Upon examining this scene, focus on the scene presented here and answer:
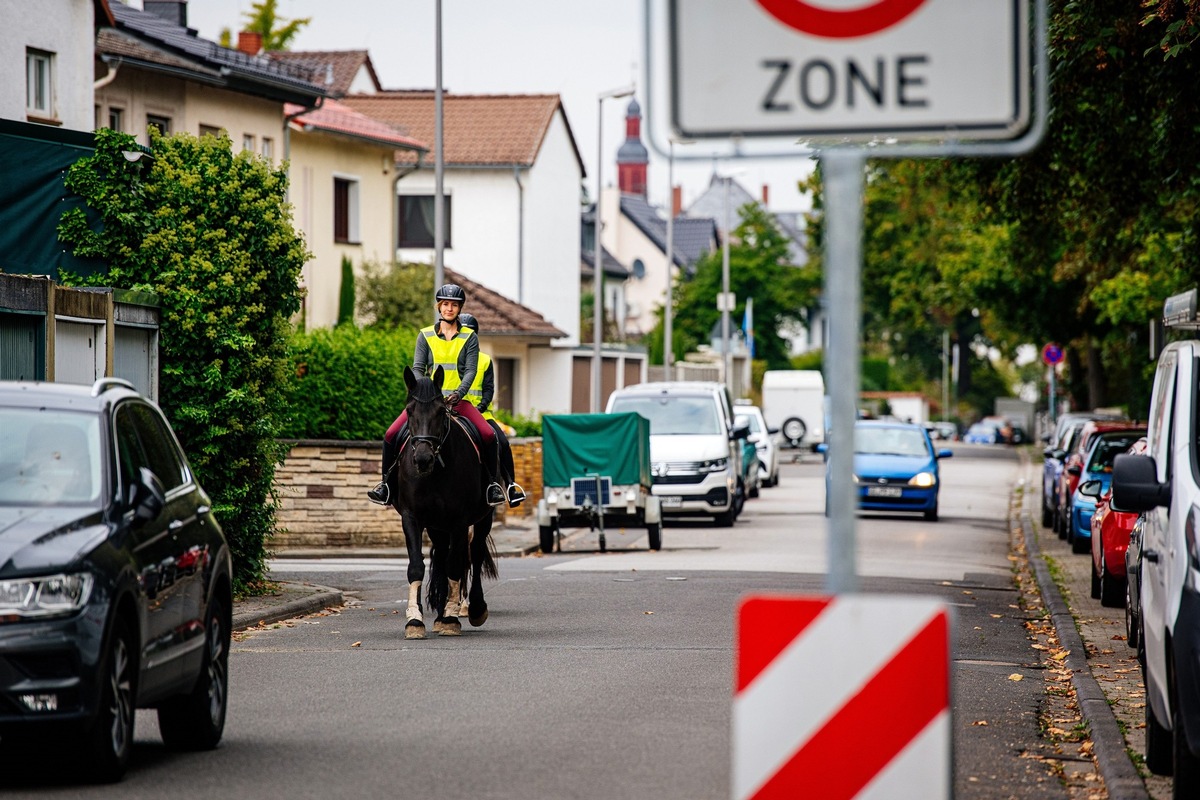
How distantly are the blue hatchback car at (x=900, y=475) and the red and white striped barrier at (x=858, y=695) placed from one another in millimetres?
27777

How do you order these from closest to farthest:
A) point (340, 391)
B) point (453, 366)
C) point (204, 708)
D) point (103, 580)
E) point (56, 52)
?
point (103, 580) < point (204, 708) < point (453, 366) < point (340, 391) < point (56, 52)

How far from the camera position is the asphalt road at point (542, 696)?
27.6ft

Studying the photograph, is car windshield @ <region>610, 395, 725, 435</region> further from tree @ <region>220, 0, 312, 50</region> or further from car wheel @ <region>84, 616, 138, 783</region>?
tree @ <region>220, 0, 312, 50</region>

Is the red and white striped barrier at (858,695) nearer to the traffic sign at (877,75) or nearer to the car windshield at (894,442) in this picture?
the traffic sign at (877,75)

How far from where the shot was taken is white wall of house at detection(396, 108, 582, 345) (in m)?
55.3

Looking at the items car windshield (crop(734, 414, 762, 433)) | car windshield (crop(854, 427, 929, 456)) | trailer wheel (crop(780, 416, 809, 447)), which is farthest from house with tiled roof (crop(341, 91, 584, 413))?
car windshield (crop(854, 427, 929, 456))

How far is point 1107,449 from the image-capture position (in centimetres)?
2327

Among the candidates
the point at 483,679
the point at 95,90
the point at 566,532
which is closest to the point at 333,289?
the point at 95,90

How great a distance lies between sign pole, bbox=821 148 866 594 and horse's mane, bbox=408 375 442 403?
9627 millimetres

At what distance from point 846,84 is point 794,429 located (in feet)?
213

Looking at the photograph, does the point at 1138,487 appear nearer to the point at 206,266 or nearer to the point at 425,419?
the point at 425,419

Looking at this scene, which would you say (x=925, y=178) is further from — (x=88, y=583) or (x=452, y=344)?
(x=88, y=583)

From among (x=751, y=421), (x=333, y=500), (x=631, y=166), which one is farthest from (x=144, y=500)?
(x=631, y=166)

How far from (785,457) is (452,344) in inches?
2148
